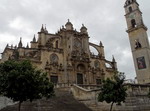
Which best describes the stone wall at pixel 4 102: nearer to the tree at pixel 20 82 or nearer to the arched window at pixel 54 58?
the tree at pixel 20 82

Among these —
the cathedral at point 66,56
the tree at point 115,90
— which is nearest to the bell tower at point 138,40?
the cathedral at point 66,56

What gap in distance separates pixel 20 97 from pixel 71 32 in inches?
1150

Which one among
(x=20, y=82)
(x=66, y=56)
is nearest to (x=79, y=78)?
(x=66, y=56)

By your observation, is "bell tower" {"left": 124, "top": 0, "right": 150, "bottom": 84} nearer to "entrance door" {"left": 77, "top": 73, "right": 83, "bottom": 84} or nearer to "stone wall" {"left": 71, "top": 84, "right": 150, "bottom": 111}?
"entrance door" {"left": 77, "top": 73, "right": 83, "bottom": 84}

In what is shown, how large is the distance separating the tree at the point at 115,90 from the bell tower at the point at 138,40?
66.0 ft

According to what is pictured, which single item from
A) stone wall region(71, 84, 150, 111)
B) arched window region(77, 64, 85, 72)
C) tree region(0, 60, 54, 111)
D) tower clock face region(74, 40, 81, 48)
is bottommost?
stone wall region(71, 84, 150, 111)

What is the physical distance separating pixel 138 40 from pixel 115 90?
81.2ft

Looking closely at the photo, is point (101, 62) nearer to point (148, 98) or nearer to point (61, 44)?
point (61, 44)

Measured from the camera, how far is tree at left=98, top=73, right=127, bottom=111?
43.7 feet

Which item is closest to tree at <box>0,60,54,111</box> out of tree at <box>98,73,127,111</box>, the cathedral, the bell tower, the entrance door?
tree at <box>98,73,127,111</box>

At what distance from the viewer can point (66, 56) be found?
3638cm

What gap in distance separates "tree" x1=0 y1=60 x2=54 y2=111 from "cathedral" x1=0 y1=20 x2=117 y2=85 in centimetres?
1994

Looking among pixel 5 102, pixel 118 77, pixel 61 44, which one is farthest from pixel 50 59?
pixel 118 77

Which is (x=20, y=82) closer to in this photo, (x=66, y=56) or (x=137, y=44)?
(x=66, y=56)
